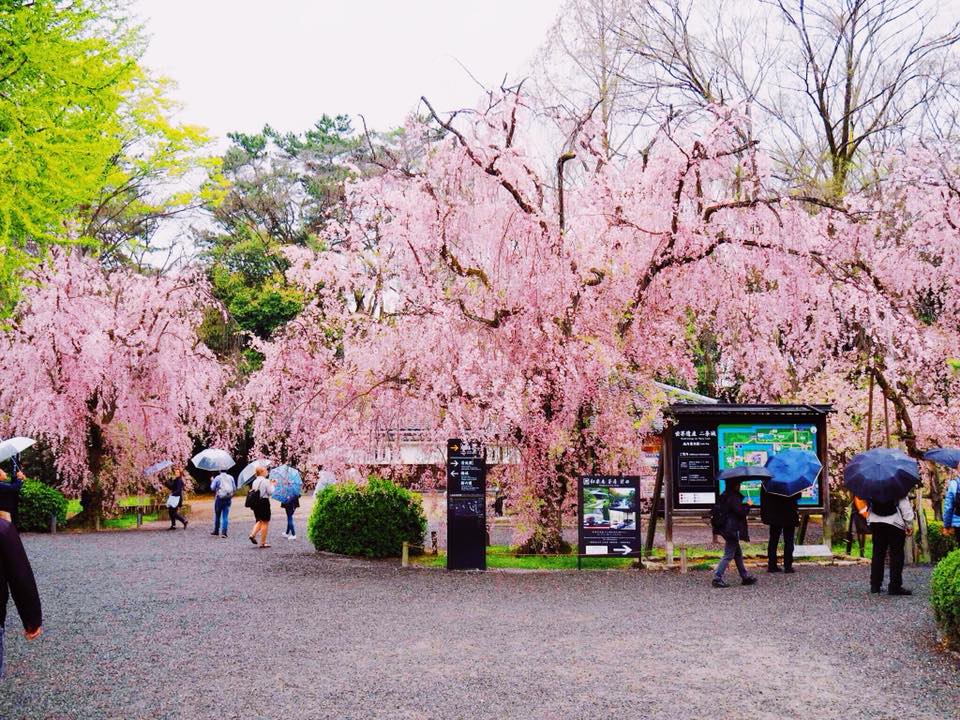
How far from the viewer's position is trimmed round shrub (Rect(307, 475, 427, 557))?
15625 millimetres

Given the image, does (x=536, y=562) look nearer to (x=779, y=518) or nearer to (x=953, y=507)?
(x=779, y=518)

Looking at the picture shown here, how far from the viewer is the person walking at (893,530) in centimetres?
1076

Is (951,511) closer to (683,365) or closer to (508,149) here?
(683,365)

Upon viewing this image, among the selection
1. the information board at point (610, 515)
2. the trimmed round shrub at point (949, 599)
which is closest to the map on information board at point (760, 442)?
the information board at point (610, 515)

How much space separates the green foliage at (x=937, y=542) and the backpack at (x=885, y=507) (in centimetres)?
466

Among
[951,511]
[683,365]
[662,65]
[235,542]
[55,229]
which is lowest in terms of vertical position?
[235,542]

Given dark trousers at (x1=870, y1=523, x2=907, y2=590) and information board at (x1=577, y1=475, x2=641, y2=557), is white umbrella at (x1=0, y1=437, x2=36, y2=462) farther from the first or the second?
dark trousers at (x1=870, y1=523, x2=907, y2=590)

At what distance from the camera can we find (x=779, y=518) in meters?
13.3

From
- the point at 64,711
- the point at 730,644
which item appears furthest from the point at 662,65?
the point at 64,711

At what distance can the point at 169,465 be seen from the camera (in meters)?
24.6

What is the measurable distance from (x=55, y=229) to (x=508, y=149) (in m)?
6.71

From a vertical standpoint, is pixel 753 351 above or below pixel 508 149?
below

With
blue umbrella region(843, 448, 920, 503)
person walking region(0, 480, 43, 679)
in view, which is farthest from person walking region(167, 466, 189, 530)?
person walking region(0, 480, 43, 679)

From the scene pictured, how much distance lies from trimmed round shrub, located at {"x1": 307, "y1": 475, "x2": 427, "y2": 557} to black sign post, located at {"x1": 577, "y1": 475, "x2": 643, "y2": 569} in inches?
126
